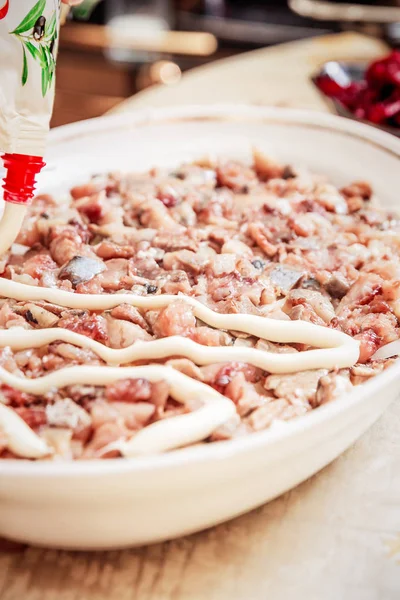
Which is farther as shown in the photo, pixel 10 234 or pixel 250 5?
pixel 250 5

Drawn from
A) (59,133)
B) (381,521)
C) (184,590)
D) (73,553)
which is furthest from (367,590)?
(59,133)

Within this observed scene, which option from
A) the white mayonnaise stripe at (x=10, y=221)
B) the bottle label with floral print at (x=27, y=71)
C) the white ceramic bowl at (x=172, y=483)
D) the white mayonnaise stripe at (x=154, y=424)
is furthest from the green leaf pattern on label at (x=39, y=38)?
the white ceramic bowl at (x=172, y=483)

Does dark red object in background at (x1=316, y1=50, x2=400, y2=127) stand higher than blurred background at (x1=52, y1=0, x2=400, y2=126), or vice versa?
dark red object in background at (x1=316, y1=50, x2=400, y2=127)

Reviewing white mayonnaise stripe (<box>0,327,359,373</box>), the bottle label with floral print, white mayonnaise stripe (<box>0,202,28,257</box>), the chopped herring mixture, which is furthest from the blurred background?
white mayonnaise stripe (<box>0,327,359,373</box>)

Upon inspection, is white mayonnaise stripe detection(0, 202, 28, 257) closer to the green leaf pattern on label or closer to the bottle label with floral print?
the bottle label with floral print

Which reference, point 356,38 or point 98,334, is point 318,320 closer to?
point 98,334

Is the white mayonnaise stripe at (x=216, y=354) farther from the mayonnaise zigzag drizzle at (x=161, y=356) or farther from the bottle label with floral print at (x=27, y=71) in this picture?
the bottle label with floral print at (x=27, y=71)

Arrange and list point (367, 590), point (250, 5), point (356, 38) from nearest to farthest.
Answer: point (367, 590) < point (356, 38) < point (250, 5)
